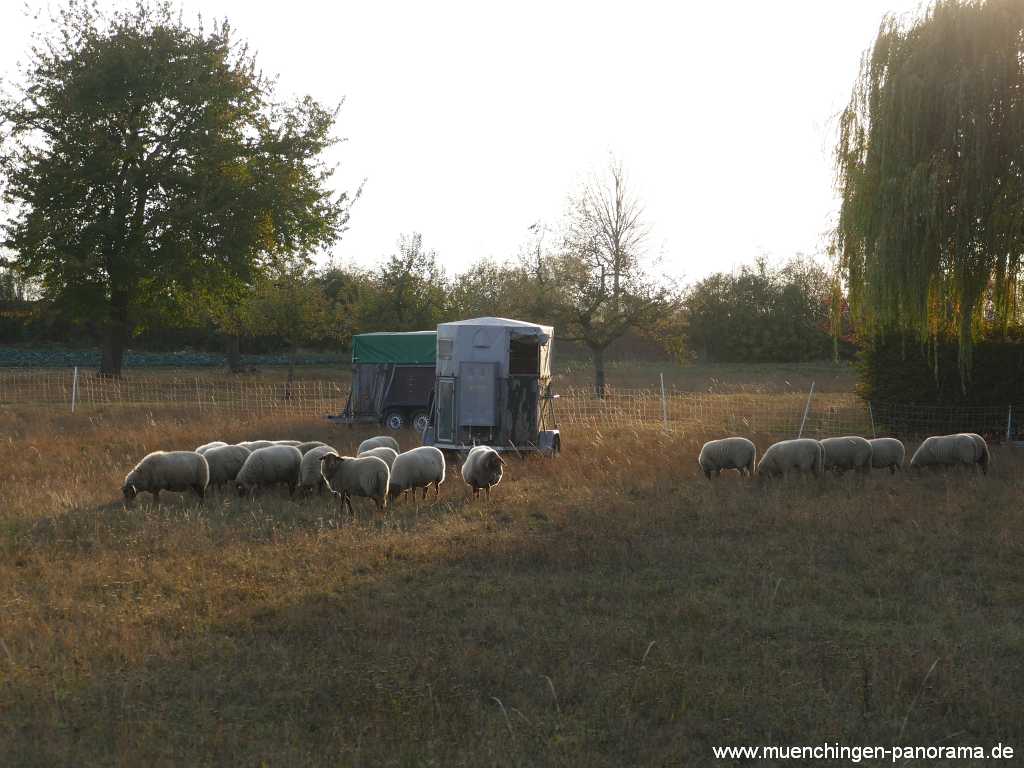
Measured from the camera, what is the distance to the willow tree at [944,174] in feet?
53.2

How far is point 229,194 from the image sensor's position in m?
33.4

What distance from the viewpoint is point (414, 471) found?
40.4 feet

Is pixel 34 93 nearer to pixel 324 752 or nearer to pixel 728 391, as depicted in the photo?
pixel 728 391

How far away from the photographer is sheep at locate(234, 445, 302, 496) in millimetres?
12578

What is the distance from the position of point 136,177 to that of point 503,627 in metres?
29.8

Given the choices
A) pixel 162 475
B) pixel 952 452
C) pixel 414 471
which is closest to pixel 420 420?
pixel 414 471

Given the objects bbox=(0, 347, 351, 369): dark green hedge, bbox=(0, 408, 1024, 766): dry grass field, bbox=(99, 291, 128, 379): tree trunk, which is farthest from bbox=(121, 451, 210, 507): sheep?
bbox=(0, 347, 351, 369): dark green hedge

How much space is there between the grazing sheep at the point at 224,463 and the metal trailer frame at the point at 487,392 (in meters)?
4.63

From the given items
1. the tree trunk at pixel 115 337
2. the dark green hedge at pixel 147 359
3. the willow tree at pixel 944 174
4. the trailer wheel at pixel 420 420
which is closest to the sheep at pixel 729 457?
the willow tree at pixel 944 174

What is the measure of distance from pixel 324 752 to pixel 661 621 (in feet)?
9.77

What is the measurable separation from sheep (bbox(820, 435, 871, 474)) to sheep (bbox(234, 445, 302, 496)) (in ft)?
24.4

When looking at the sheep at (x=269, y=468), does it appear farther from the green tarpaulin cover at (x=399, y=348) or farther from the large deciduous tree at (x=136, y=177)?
the large deciduous tree at (x=136, y=177)

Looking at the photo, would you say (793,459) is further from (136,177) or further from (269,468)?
(136,177)

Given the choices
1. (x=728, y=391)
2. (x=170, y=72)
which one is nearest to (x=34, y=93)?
(x=170, y=72)
